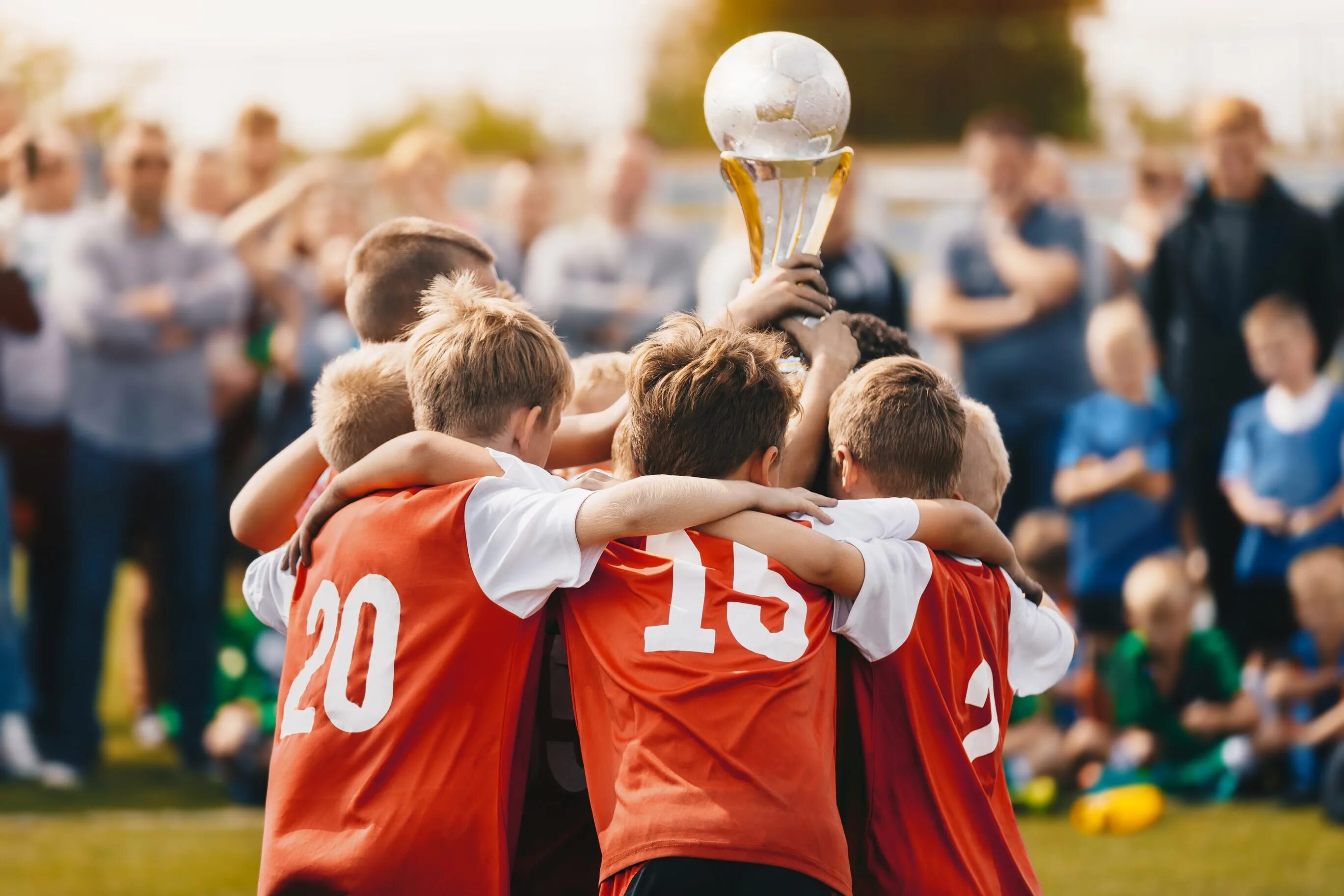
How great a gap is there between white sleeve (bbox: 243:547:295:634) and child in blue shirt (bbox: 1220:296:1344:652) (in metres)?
4.28

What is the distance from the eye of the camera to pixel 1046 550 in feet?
20.6

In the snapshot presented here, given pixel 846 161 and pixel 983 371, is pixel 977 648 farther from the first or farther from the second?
pixel 983 371

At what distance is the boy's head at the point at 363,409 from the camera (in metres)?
2.83

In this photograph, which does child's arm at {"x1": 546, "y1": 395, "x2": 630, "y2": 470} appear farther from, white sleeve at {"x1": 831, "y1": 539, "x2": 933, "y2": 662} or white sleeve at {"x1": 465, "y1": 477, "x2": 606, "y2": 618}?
white sleeve at {"x1": 831, "y1": 539, "x2": 933, "y2": 662}

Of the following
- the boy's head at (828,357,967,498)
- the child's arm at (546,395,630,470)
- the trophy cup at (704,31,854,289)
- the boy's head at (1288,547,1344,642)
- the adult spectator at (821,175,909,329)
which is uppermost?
the trophy cup at (704,31,854,289)

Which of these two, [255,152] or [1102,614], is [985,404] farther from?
[255,152]

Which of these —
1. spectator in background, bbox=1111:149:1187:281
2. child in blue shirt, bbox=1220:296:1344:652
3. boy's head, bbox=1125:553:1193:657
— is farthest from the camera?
spectator in background, bbox=1111:149:1187:281

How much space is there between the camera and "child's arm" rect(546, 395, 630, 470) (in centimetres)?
301

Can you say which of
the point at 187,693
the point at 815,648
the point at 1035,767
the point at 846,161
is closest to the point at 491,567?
the point at 815,648

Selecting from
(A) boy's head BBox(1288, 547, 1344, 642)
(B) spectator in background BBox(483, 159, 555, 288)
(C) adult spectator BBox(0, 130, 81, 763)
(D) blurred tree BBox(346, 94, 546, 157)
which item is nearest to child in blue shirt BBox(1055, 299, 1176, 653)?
(A) boy's head BBox(1288, 547, 1344, 642)

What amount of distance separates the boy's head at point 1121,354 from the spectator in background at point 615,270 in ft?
6.06

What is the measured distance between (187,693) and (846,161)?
165 inches

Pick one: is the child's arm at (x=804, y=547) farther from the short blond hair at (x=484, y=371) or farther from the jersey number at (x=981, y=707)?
the short blond hair at (x=484, y=371)

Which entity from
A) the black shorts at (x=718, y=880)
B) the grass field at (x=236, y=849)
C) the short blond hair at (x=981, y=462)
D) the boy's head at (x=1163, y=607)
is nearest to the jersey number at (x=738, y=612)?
the black shorts at (x=718, y=880)
